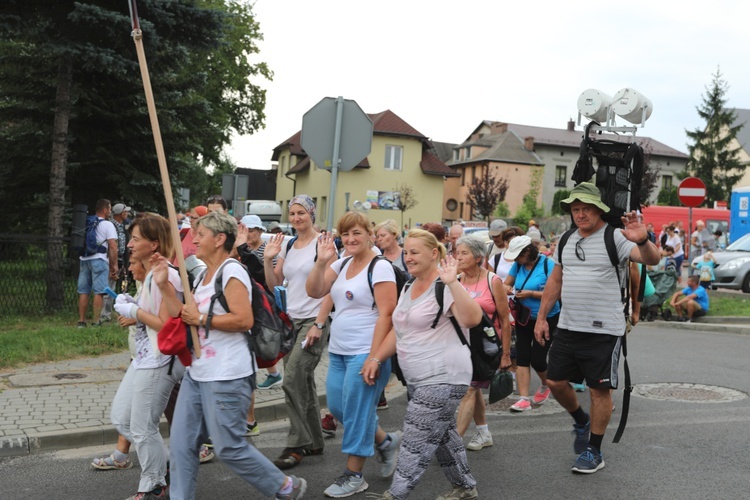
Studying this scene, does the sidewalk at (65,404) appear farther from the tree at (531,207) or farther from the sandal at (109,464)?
the tree at (531,207)

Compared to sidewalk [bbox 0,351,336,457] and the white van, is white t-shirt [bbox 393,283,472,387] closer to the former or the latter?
sidewalk [bbox 0,351,336,457]

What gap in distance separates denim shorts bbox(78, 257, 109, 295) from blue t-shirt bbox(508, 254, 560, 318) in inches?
265

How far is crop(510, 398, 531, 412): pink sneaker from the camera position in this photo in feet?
26.2

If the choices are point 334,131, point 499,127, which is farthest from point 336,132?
point 499,127

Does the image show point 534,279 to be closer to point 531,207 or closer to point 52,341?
point 52,341

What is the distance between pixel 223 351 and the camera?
4.48 m

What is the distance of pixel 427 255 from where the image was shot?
16.2ft

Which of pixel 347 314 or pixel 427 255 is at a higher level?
pixel 427 255

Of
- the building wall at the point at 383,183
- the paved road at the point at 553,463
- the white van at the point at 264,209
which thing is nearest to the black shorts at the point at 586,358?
the paved road at the point at 553,463

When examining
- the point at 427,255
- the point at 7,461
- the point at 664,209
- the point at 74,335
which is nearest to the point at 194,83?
the point at 74,335

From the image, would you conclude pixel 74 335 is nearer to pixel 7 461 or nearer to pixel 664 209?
pixel 7 461

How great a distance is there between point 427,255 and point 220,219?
124 centimetres

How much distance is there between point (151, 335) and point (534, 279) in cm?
411

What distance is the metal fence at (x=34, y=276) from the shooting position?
12.3 metres
